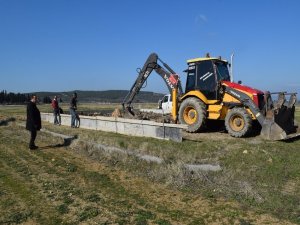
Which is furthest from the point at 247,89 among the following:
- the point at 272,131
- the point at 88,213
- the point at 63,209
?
the point at 63,209

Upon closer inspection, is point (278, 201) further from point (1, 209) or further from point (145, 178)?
point (1, 209)

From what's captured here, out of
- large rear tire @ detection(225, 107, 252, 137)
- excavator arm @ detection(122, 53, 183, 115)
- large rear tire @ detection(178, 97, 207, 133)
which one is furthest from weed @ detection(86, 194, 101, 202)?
excavator arm @ detection(122, 53, 183, 115)

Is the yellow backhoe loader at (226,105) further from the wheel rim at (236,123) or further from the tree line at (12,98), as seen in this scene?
the tree line at (12,98)

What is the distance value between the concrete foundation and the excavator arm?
1.97 meters

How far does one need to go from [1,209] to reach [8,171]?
3.16m

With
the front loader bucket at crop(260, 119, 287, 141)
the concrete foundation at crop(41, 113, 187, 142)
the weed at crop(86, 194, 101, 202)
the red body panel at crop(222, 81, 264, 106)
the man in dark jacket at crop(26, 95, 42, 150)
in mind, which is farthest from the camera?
the man in dark jacket at crop(26, 95, 42, 150)

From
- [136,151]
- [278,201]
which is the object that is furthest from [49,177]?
[278,201]

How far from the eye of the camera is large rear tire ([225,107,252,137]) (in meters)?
12.7

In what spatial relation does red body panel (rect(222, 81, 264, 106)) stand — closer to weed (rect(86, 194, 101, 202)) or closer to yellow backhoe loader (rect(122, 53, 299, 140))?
yellow backhoe loader (rect(122, 53, 299, 140))

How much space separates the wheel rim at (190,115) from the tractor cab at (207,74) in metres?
0.77

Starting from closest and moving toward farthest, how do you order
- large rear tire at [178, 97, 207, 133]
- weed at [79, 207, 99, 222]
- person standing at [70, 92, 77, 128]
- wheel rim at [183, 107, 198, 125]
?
weed at [79, 207, 99, 222] → large rear tire at [178, 97, 207, 133] → wheel rim at [183, 107, 198, 125] → person standing at [70, 92, 77, 128]

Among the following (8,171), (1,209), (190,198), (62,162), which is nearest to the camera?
(1,209)

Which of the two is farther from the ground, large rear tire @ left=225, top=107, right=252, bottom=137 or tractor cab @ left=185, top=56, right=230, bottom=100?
tractor cab @ left=185, top=56, right=230, bottom=100

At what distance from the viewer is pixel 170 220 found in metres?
6.76
